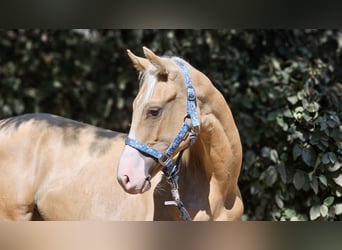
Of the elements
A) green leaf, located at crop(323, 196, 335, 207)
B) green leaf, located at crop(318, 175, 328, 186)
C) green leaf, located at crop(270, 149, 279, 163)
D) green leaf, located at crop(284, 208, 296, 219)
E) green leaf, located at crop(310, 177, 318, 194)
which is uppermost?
green leaf, located at crop(270, 149, 279, 163)

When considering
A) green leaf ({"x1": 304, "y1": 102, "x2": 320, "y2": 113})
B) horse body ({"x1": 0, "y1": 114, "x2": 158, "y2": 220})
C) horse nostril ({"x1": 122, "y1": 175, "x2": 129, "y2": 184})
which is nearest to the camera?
horse nostril ({"x1": 122, "y1": 175, "x2": 129, "y2": 184})

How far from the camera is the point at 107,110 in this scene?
5527 mm

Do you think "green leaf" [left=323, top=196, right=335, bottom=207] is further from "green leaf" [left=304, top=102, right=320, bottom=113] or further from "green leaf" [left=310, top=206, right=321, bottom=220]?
"green leaf" [left=304, top=102, right=320, bottom=113]

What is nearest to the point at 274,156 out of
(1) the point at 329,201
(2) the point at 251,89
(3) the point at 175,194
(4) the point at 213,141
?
(1) the point at 329,201

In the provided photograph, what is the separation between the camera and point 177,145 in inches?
92.8

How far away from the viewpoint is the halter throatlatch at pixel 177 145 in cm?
231

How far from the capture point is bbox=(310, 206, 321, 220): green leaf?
11.0ft

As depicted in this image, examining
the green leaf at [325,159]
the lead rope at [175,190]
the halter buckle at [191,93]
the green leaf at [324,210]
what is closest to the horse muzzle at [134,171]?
the lead rope at [175,190]

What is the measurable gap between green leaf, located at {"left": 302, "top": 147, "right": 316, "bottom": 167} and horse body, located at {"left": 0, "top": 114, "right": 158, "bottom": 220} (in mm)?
1073

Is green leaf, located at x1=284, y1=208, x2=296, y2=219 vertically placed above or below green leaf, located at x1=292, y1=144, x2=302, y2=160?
below

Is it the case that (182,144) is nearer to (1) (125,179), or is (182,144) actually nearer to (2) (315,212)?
(1) (125,179)

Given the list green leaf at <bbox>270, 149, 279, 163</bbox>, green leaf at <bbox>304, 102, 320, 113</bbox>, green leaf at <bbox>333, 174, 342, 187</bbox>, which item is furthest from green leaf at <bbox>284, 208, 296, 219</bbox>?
green leaf at <bbox>304, 102, 320, 113</bbox>

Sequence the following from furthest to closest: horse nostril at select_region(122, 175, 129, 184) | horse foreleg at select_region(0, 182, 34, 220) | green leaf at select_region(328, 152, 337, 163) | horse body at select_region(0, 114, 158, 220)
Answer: green leaf at select_region(328, 152, 337, 163) < horse foreleg at select_region(0, 182, 34, 220) < horse body at select_region(0, 114, 158, 220) < horse nostril at select_region(122, 175, 129, 184)
